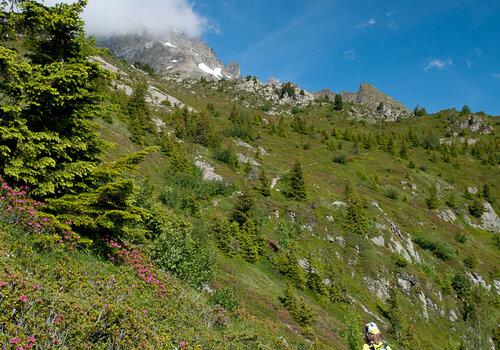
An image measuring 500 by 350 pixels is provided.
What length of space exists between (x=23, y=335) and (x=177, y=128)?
54256mm

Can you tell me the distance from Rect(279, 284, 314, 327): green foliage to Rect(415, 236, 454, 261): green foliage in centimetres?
3380

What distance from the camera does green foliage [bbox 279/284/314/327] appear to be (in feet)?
87.3

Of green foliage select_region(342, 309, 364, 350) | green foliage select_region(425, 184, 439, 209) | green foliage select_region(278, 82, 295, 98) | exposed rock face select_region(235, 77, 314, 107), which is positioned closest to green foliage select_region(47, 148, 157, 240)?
green foliage select_region(342, 309, 364, 350)

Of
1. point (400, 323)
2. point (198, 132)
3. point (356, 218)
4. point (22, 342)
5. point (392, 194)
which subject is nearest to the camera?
point (22, 342)

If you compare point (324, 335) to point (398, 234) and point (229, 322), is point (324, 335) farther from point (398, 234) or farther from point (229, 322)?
point (398, 234)

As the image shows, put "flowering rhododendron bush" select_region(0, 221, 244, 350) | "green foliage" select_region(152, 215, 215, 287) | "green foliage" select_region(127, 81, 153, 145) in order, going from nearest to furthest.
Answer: "flowering rhododendron bush" select_region(0, 221, 244, 350)
"green foliage" select_region(152, 215, 215, 287)
"green foliage" select_region(127, 81, 153, 145)

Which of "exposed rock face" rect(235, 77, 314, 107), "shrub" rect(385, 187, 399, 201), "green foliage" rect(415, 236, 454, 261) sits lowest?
"green foliage" rect(415, 236, 454, 261)

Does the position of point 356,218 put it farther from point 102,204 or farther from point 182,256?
point 102,204

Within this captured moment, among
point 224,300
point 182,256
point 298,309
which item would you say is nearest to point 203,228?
point 182,256

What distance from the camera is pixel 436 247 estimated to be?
179 feet

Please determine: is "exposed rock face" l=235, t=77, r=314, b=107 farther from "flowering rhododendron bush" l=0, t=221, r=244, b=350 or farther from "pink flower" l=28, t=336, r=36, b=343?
"pink flower" l=28, t=336, r=36, b=343

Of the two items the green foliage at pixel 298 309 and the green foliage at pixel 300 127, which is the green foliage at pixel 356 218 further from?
the green foliage at pixel 300 127

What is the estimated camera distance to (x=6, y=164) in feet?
42.1

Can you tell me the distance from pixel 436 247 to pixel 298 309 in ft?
117
